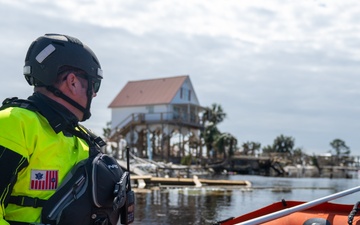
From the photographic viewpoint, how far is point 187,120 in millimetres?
60344

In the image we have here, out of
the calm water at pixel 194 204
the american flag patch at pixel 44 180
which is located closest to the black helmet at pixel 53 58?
the american flag patch at pixel 44 180

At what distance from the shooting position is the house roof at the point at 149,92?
61250 mm

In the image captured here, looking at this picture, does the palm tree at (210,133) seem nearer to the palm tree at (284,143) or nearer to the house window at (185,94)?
the house window at (185,94)

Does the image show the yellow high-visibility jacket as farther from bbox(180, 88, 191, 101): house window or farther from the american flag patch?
bbox(180, 88, 191, 101): house window

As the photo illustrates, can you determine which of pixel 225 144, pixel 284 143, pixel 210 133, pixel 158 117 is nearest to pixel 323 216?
pixel 158 117

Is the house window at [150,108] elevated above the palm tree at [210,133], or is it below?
above

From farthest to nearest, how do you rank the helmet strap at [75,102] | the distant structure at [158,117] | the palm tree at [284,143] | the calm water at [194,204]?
the palm tree at [284,143] → the distant structure at [158,117] → the calm water at [194,204] → the helmet strap at [75,102]

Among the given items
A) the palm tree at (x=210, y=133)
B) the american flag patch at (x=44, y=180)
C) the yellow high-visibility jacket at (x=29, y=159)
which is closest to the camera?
the yellow high-visibility jacket at (x=29, y=159)

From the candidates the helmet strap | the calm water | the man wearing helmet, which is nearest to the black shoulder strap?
the man wearing helmet

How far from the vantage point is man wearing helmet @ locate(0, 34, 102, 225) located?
201 centimetres

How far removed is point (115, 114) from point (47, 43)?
A: 208 ft

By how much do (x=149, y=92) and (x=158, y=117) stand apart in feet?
19.1

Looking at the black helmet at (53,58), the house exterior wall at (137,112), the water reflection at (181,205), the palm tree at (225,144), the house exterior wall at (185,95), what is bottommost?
the water reflection at (181,205)

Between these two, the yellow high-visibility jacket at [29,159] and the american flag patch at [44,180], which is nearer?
the yellow high-visibility jacket at [29,159]
